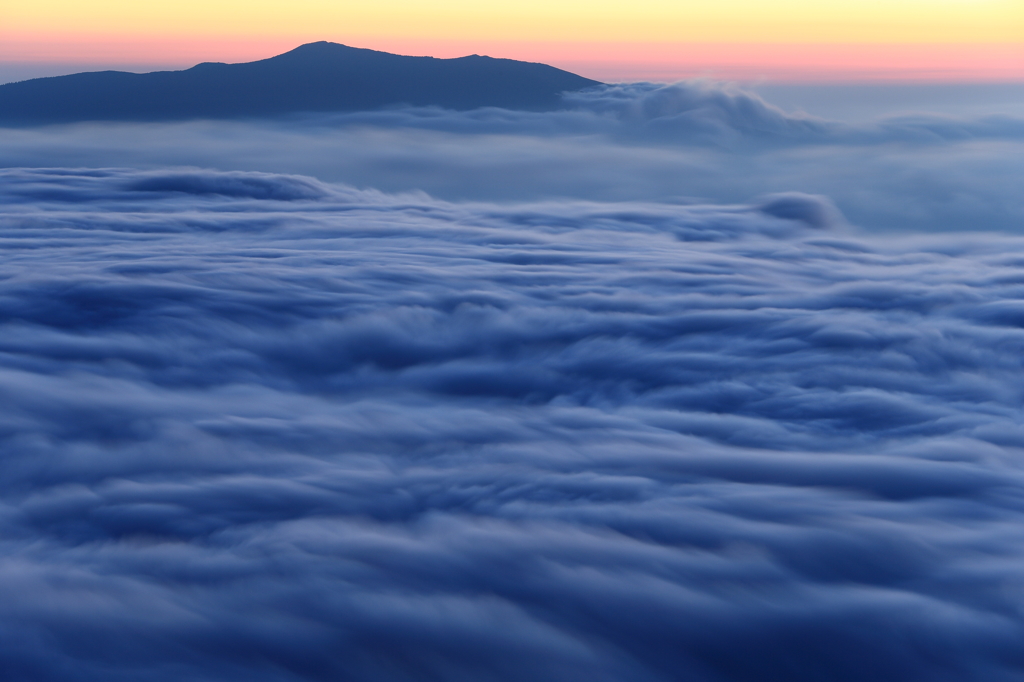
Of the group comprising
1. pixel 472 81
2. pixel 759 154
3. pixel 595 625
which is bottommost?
pixel 595 625

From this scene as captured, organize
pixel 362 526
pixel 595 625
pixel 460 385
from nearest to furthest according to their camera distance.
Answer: pixel 595 625 → pixel 362 526 → pixel 460 385

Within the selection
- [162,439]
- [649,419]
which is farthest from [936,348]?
[162,439]

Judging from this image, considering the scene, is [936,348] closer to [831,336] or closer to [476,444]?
[831,336]

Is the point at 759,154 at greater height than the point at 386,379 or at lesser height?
greater

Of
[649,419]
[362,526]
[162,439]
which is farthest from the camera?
[649,419]

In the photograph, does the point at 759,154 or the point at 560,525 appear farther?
the point at 759,154

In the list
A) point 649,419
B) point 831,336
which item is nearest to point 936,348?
point 831,336

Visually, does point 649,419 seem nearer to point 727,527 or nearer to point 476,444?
point 476,444

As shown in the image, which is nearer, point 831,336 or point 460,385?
point 460,385

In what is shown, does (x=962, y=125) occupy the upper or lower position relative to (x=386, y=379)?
upper
